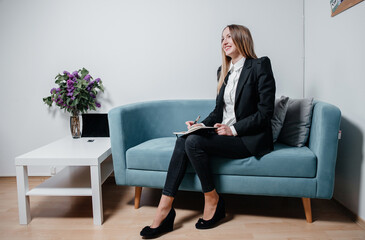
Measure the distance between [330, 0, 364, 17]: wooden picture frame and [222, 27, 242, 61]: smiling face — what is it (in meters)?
0.70

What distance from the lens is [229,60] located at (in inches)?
77.1

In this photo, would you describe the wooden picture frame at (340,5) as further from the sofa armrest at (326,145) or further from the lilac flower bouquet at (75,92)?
the lilac flower bouquet at (75,92)

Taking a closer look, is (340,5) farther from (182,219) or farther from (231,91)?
(182,219)

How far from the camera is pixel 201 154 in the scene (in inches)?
65.3

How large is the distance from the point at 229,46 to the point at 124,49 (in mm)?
1144

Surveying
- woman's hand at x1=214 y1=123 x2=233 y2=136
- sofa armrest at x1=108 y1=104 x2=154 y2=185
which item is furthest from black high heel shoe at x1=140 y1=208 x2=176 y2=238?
woman's hand at x1=214 y1=123 x2=233 y2=136

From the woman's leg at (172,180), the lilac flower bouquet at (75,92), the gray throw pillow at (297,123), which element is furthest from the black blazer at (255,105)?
the lilac flower bouquet at (75,92)

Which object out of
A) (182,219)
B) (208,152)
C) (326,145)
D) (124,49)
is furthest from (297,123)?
(124,49)

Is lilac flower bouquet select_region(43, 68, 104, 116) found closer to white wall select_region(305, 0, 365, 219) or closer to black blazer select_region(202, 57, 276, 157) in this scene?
black blazer select_region(202, 57, 276, 157)

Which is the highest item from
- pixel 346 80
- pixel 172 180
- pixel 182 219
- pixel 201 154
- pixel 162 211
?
pixel 346 80

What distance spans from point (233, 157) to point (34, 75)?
205cm

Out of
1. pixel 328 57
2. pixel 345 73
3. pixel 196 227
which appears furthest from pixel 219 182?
pixel 328 57

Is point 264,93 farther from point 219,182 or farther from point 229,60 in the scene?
point 219,182

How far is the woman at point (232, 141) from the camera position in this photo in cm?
165
